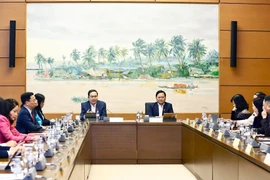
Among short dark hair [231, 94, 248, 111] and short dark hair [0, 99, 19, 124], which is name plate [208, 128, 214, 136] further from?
short dark hair [231, 94, 248, 111]

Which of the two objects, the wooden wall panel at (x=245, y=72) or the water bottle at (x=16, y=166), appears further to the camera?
the wooden wall panel at (x=245, y=72)

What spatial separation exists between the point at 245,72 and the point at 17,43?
4510mm

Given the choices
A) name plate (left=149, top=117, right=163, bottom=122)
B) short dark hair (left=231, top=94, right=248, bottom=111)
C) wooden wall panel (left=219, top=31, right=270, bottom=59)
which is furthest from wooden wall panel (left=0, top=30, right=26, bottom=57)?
short dark hair (left=231, top=94, right=248, bottom=111)

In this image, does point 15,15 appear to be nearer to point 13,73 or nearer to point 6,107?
point 13,73

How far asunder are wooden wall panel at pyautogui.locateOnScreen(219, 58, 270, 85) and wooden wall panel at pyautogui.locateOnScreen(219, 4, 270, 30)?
67cm

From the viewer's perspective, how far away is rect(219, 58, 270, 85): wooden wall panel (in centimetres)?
881

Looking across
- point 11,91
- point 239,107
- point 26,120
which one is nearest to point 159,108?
point 239,107

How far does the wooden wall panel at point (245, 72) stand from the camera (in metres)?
8.81

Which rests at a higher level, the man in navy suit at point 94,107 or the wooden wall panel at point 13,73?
the wooden wall panel at point 13,73

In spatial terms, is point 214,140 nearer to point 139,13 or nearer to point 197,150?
point 197,150

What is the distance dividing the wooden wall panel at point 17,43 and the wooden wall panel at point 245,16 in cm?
387

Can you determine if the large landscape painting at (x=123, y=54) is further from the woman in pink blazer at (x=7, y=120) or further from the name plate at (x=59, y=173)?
the name plate at (x=59, y=173)

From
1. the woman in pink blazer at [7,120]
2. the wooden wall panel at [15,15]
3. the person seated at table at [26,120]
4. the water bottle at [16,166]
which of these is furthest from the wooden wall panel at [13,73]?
Result: the water bottle at [16,166]

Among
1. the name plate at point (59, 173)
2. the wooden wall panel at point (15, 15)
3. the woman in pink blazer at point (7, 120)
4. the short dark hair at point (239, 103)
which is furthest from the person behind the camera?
the wooden wall panel at point (15, 15)
